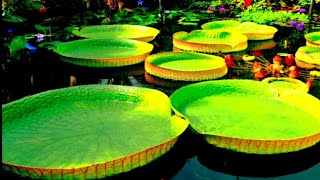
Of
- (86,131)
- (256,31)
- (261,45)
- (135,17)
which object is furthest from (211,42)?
(86,131)

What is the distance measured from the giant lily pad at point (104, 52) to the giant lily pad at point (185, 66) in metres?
0.26

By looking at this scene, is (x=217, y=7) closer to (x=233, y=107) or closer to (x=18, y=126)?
(x=233, y=107)

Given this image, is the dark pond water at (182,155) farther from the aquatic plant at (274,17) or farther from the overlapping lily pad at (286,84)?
the aquatic plant at (274,17)

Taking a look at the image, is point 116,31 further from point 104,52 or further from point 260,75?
point 260,75

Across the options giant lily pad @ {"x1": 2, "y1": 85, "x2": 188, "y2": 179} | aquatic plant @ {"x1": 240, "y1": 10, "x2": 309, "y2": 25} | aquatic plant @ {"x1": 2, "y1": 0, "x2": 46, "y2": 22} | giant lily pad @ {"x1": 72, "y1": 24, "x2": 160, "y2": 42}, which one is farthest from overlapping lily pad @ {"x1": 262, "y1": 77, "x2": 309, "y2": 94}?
aquatic plant @ {"x1": 2, "y1": 0, "x2": 46, "y2": 22}

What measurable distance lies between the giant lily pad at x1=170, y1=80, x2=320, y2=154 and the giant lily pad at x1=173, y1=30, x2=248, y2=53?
5.34ft

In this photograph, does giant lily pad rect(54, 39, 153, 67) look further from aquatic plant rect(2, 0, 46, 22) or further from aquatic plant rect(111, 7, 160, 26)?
aquatic plant rect(111, 7, 160, 26)

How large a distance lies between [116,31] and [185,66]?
2175 mm

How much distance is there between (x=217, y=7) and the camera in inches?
355

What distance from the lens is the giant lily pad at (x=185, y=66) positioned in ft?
13.6

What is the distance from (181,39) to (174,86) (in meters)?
1.78

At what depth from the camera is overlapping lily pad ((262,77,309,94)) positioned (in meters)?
3.76

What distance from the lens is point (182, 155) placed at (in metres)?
2.80

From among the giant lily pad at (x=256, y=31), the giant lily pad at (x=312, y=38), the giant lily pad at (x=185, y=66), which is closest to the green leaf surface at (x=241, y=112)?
the giant lily pad at (x=185, y=66)
